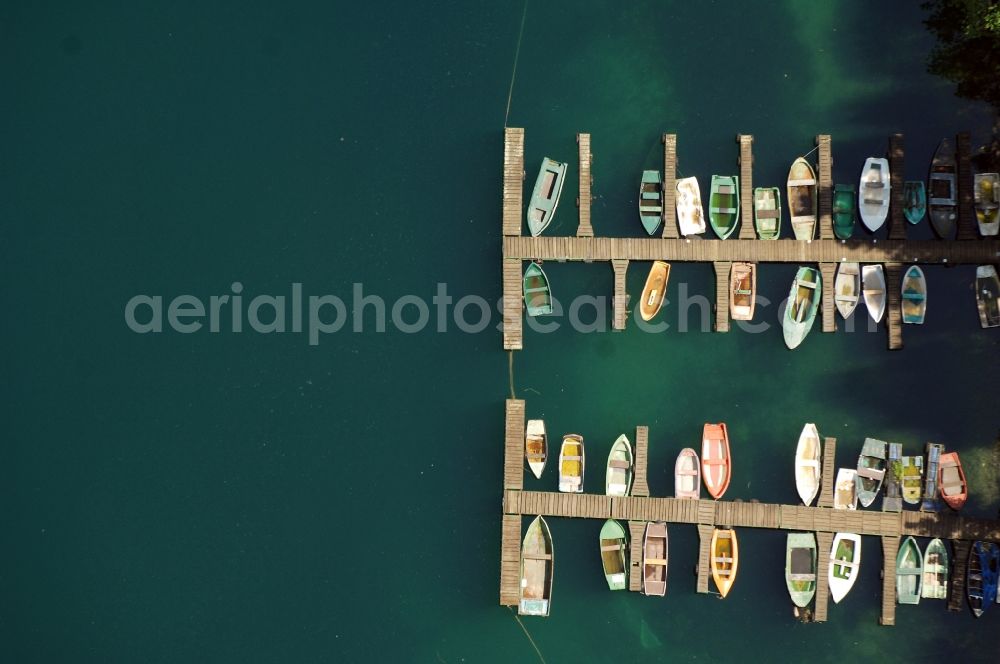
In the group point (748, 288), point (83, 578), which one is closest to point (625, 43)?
point (748, 288)

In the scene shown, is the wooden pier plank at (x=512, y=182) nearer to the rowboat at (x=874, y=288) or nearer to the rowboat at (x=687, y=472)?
the rowboat at (x=687, y=472)

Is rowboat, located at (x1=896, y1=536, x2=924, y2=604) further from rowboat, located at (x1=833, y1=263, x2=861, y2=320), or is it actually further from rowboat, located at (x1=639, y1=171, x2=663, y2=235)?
rowboat, located at (x1=639, y1=171, x2=663, y2=235)

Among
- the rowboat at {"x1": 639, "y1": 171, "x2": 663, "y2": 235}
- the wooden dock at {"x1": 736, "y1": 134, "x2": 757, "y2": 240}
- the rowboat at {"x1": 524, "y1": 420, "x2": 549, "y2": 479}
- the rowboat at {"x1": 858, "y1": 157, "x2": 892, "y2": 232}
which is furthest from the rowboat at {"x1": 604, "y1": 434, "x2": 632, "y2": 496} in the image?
the rowboat at {"x1": 858, "y1": 157, "x2": 892, "y2": 232}

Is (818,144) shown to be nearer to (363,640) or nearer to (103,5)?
(363,640)

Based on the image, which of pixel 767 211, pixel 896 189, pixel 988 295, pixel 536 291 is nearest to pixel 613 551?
pixel 536 291

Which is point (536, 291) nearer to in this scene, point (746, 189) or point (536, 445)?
point (536, 445)
